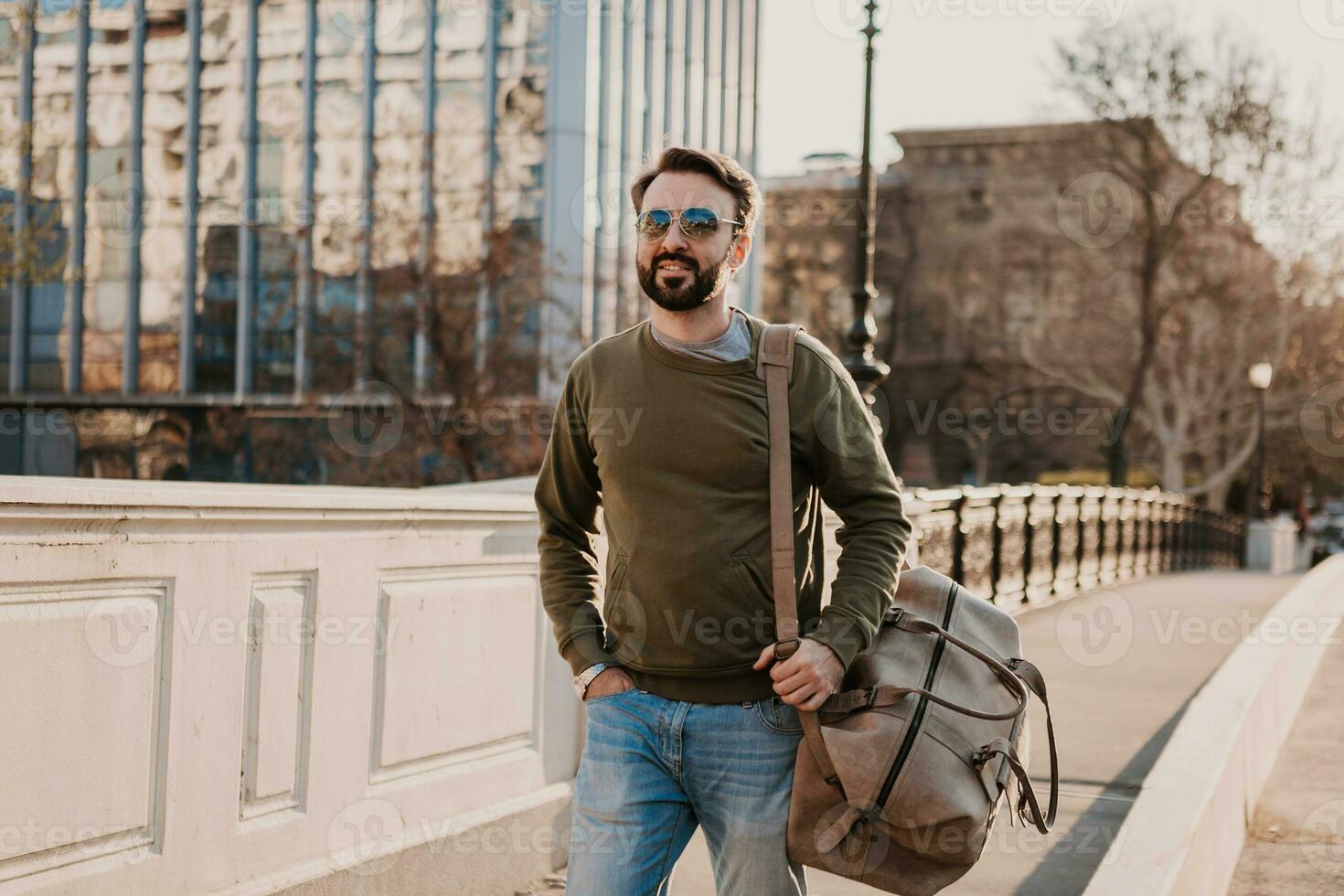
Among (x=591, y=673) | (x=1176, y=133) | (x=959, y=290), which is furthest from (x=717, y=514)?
(x=959, y=290)

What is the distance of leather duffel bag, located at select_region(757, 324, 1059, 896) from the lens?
2.75 meters

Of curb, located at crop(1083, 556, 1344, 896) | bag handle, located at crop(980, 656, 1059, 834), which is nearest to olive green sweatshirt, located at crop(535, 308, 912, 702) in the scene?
bag handle, located at crop(980, 656, 1059, 834)

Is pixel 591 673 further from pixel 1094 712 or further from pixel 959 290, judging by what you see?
pixel 959 290

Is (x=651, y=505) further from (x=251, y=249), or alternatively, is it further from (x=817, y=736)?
(x=251, y=249)

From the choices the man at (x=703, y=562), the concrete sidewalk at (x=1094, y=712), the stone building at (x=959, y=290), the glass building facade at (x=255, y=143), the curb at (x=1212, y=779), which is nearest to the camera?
the man at (x=703, y=562)

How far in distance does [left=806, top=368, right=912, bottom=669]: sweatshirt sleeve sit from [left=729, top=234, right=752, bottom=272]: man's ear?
305 millimetres

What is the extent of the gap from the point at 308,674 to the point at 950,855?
83.7 inches

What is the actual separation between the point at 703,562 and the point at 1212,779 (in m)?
3.51

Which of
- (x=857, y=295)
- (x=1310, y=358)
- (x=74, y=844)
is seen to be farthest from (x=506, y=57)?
(x=74, y=844)

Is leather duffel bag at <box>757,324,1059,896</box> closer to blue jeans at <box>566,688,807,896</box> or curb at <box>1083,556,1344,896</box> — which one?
blue jeans at <box>566,688,807,896</box>

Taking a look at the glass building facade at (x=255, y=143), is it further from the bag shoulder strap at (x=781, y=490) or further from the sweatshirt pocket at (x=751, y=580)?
the sweatshirt pocket at (x=751, y=580)

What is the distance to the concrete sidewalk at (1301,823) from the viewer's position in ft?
19.2

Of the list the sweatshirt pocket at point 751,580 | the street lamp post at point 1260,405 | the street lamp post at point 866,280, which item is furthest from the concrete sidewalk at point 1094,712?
the street lamp post at point 1260,405

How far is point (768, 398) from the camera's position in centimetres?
286
